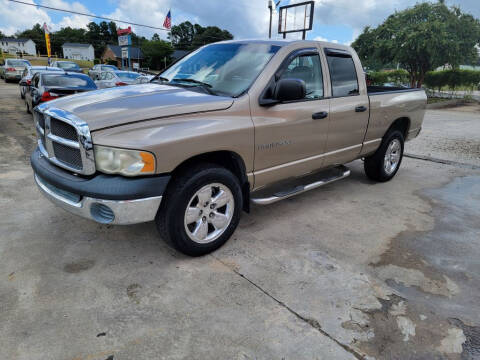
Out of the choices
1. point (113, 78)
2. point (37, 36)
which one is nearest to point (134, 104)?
point (113, 78)

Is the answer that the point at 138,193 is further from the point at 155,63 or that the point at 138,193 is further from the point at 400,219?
the point at 155,63

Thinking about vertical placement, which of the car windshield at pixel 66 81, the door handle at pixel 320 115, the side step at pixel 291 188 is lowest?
the side step at pixel 291 188

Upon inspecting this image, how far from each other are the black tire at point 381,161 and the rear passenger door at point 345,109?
2.33 ft

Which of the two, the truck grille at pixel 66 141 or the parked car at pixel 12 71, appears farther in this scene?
the parked car at pixel 12 71

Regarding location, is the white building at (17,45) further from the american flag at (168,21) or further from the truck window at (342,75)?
the truck window at (342,75)

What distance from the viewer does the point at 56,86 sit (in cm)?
891

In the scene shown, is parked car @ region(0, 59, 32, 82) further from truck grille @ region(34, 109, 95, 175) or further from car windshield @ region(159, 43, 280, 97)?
truck grille @ region(34, 109, 95, 175)

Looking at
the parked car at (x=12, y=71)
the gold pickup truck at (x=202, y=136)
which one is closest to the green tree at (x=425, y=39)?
the gold pickup truck at (x=202, y=136)

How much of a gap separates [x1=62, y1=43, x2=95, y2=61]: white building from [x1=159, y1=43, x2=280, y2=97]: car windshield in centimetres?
11660

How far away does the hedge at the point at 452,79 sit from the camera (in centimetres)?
2452

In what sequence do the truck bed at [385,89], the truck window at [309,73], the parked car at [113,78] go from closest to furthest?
the truck window at [309,73]
the truck bed at [385,89]
the parked car at [113,78]

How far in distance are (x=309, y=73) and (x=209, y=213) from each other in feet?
6.31

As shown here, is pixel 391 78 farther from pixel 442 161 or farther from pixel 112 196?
pixel 112 196

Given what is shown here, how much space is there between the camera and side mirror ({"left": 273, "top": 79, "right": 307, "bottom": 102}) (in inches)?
120
